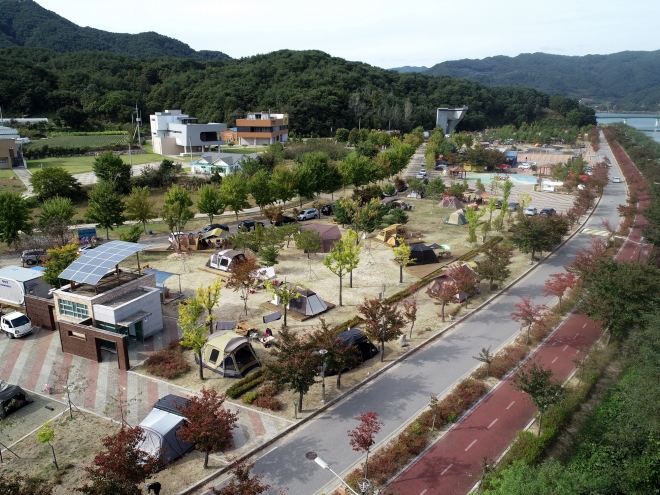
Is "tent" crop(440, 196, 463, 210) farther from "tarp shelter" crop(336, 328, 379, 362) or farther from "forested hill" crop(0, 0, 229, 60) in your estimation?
"forested hill" crop(0, 0, 229, 60)

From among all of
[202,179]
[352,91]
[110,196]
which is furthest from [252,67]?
[110,196]

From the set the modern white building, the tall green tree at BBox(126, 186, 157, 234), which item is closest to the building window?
the tall green tree at BBox(126, 186, 157, 234)

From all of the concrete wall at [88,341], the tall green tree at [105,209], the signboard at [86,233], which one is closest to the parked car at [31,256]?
the signboard at [86,233]

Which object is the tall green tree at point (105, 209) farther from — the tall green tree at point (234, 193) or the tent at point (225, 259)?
the tent at point (225, 259)

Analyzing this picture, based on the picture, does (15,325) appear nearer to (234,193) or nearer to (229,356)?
(229,356)

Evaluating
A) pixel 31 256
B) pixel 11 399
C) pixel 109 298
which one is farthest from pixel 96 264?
pixel 31 256

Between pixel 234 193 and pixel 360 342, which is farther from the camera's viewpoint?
pixel 234 193
